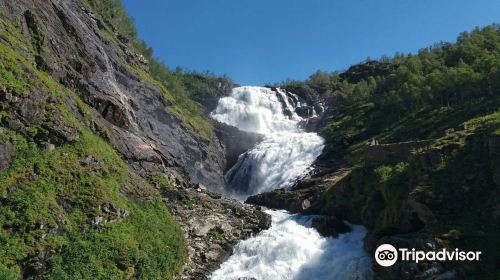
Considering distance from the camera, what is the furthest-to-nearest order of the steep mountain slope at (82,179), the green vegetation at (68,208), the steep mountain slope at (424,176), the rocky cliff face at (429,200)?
the steep mountain slope at (424,176)
the rocky cliff face at (429,200)
the steep mountain slope at (82,179)
the green vegetation at (68,208)

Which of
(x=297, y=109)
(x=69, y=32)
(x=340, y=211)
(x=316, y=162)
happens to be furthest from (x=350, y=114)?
(x=69, y=32)

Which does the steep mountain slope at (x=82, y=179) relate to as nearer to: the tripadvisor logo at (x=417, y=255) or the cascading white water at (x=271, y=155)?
the tripadvisor logo at (x=417, y=255)

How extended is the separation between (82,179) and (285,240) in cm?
1472

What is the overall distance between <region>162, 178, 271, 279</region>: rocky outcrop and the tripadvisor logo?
36.8 ft

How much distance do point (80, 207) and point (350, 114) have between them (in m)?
66.0

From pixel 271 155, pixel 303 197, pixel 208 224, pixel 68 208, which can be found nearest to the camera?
pixel 68 208

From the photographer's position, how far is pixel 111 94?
143 ft

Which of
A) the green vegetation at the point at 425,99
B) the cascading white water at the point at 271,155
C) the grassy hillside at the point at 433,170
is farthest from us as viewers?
the cascading white water at the point at 271,155

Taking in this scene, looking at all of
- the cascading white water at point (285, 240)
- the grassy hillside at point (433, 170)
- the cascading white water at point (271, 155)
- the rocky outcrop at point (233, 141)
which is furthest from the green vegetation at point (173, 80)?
the grassy hillside at point (433, 170)

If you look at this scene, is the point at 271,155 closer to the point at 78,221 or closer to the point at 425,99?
the point at 425,99

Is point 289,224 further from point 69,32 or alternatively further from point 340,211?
point 69,32

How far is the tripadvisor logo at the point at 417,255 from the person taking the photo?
23.8 m

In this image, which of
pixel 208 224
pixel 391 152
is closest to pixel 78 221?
pixel 208 224

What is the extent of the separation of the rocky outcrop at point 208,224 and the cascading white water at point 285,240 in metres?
0.80
